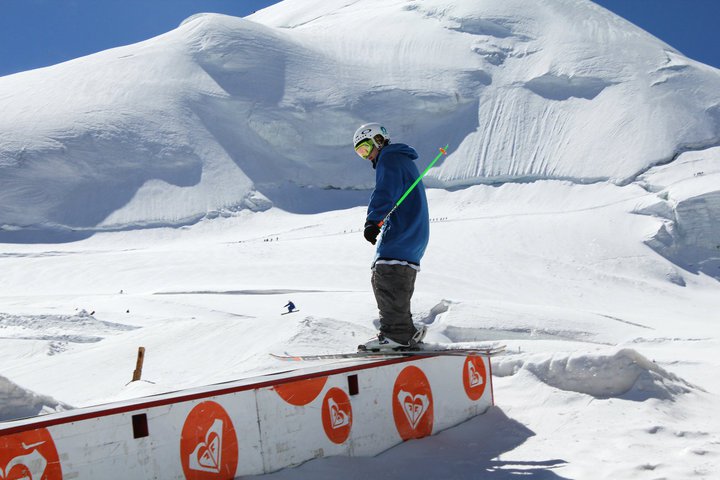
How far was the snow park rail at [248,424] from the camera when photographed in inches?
112

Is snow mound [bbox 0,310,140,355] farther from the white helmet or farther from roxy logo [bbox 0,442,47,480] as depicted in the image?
roxy logo [bbox 0,442,47,480]

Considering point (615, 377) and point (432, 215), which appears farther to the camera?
point (432, 215)

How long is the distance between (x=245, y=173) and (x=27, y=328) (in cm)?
3170

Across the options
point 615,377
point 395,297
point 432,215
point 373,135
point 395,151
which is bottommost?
point 615,377

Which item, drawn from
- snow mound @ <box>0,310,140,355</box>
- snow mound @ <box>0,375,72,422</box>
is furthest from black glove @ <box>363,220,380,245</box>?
snow mound @ <box>0,310,140,355</box>

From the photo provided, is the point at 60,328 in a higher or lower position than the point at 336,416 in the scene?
higher

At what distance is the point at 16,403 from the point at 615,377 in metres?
4.71

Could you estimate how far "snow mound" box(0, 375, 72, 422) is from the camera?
229 inches

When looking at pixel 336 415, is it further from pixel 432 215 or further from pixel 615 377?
pixel 432 215

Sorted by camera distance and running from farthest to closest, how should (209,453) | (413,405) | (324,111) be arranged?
1. (324,111)
2. (413,405)
3. (209,453)

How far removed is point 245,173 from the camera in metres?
47.5

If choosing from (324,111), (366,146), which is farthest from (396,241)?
(324,111)

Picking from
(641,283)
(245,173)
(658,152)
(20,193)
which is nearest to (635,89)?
(658,152)

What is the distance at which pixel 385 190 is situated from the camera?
15.6ft
